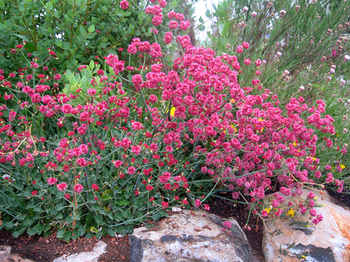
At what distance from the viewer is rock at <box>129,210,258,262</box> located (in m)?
2.10

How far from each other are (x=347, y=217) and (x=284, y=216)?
0.72 metres

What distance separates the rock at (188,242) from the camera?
2.10 meters

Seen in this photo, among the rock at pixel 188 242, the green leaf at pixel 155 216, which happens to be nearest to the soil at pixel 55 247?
Result: the rock at pixel 188 242

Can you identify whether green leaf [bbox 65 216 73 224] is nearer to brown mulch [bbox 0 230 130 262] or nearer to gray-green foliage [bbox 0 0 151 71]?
brown mulch [bbox 0 230 130 262]

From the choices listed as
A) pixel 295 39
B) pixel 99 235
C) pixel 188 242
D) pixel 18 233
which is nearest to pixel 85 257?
pixel 99 235

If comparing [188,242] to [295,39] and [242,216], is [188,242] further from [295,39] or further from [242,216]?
[295,39]

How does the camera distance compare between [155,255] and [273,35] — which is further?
[273,35]

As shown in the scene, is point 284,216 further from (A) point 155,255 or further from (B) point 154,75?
(B) point 154,75

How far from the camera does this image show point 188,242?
7.25 ft

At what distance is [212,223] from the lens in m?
2.55

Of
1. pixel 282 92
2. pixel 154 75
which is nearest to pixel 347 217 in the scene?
pixel 282 92

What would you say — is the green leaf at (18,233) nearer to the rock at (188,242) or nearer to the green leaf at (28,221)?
the green leaf at (28,221)

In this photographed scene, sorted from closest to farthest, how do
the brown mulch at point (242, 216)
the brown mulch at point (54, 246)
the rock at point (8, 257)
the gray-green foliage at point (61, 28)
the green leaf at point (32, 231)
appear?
the rock at point (8, 257) < the brown mulch at point (54, 246) < the green leaf at point (32, 231) < the brown mulch at point (242, 216) < the gray-green foliage at point (61, 28)

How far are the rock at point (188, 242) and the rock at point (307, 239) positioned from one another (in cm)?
23
